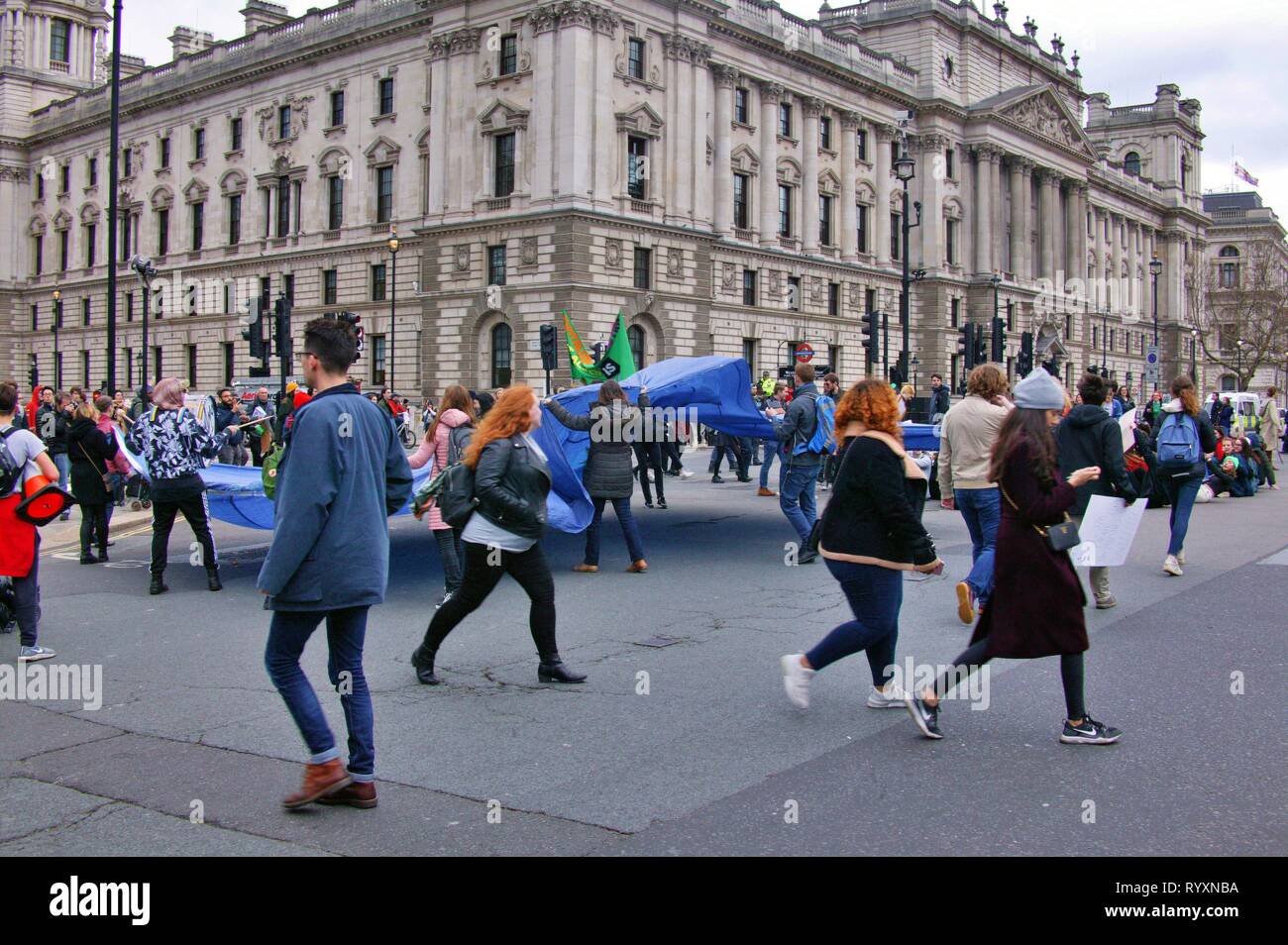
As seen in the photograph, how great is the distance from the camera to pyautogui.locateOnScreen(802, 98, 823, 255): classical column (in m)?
57.7

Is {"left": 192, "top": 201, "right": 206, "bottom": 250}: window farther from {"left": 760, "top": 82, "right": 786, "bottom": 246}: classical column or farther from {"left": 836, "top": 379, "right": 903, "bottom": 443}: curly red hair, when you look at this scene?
{"left": 836, "top": 379, "right": 903, "bottom": 443}: curly red hair

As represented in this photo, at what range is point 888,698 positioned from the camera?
665cm

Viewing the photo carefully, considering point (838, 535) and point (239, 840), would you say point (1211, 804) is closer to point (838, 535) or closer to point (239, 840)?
point (838, 535)

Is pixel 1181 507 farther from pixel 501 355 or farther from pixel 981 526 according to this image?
pixel 501 355

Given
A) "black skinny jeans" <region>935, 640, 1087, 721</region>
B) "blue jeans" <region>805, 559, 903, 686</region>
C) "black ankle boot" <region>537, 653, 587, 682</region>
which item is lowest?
"black ankle boot" <region>537, 653, 587, 682</region>

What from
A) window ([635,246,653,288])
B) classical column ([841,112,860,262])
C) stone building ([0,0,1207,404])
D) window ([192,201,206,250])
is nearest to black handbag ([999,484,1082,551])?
stone building ([0,0,1207,404])

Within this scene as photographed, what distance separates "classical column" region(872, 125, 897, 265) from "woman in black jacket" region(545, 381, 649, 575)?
176ft

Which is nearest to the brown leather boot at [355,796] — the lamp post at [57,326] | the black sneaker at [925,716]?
the black sneaker at [925,716]

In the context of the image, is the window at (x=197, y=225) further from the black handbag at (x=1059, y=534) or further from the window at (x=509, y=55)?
the black handbag at (x=1059, y=534)

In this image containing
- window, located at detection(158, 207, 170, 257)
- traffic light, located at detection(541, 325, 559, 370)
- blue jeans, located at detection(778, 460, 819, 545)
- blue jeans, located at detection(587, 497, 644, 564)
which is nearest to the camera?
blue jeans, located at detection(587, 497, 644, 564)

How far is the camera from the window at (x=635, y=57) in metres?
46.8

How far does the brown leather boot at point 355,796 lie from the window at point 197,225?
204 feet

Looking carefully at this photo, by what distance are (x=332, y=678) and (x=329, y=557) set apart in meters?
0.61

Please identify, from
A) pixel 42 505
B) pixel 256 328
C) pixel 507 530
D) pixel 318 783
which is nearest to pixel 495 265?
pixel 256 328
